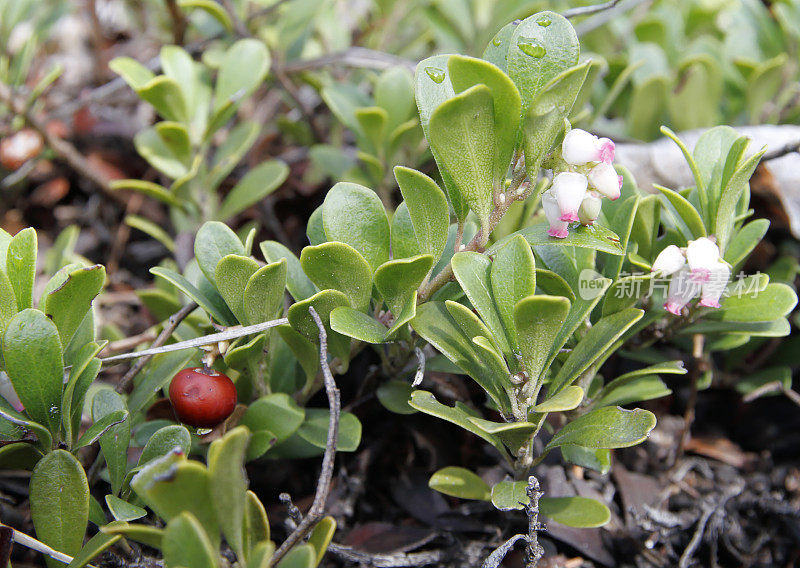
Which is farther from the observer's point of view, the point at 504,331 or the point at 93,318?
the point at 93,318

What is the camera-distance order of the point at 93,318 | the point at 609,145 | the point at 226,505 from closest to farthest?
the point at 226,505
the point at 609,145
the point at 93,318

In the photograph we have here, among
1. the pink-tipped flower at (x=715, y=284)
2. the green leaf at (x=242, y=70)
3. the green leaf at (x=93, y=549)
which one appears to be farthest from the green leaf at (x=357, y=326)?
the green leaf at (x=242, y=70)

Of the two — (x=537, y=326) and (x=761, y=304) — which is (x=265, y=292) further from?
(x=761, y=304)

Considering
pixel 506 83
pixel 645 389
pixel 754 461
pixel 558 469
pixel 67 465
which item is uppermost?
pixel 506 83

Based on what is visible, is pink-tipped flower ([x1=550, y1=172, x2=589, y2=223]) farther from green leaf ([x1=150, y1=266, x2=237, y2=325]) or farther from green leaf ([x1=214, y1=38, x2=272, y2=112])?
green leaf ([x1=214, y1=38, x2=272, y2=112])

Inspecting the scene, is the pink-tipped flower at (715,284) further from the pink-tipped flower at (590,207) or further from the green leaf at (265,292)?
the green leaf at (265,292)

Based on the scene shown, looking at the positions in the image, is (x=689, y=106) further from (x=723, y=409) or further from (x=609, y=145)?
(x=609, y=145)

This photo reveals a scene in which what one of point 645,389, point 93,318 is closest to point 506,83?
point 645,389
